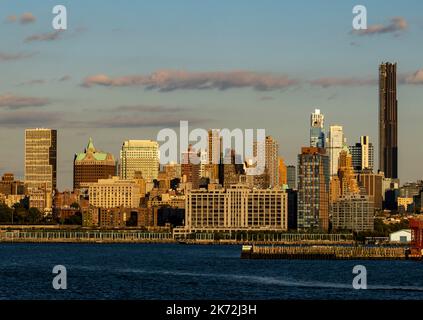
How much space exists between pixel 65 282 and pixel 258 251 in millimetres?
64638

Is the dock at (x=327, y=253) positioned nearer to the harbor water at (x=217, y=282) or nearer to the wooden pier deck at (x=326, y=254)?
the wooden pier deck at (x=326, y=254)

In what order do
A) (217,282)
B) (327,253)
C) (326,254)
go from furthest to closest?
(327,253) < (326,254) < (217,282)

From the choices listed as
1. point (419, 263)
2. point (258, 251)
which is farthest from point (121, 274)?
point (258, 251)

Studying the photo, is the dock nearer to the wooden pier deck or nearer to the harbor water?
the wooden pier deck

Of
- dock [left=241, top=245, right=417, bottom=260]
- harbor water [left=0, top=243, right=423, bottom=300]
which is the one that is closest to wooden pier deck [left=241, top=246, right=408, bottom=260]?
dock [left=241, top=245, right=417, bottom=260]

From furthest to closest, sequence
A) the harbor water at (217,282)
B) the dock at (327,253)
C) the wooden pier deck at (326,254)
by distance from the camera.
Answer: the wooden pier deck at (326,254), the dock at (327,253), the harbor water at (217,282)

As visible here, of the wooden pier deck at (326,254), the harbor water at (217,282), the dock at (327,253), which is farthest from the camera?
the wooden pier deck at (326,254)

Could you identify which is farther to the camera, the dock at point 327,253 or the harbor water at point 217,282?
the dock at point 327,253

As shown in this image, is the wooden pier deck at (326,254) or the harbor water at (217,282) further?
the wooden pier deck at (326,254)

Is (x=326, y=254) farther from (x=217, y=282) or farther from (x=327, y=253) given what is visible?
(x=217, y=282)

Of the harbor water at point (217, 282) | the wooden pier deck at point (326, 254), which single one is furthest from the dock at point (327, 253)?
the harbor water at point (217, 282)

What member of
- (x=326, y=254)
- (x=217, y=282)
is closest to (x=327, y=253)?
(x=326, y=254)
